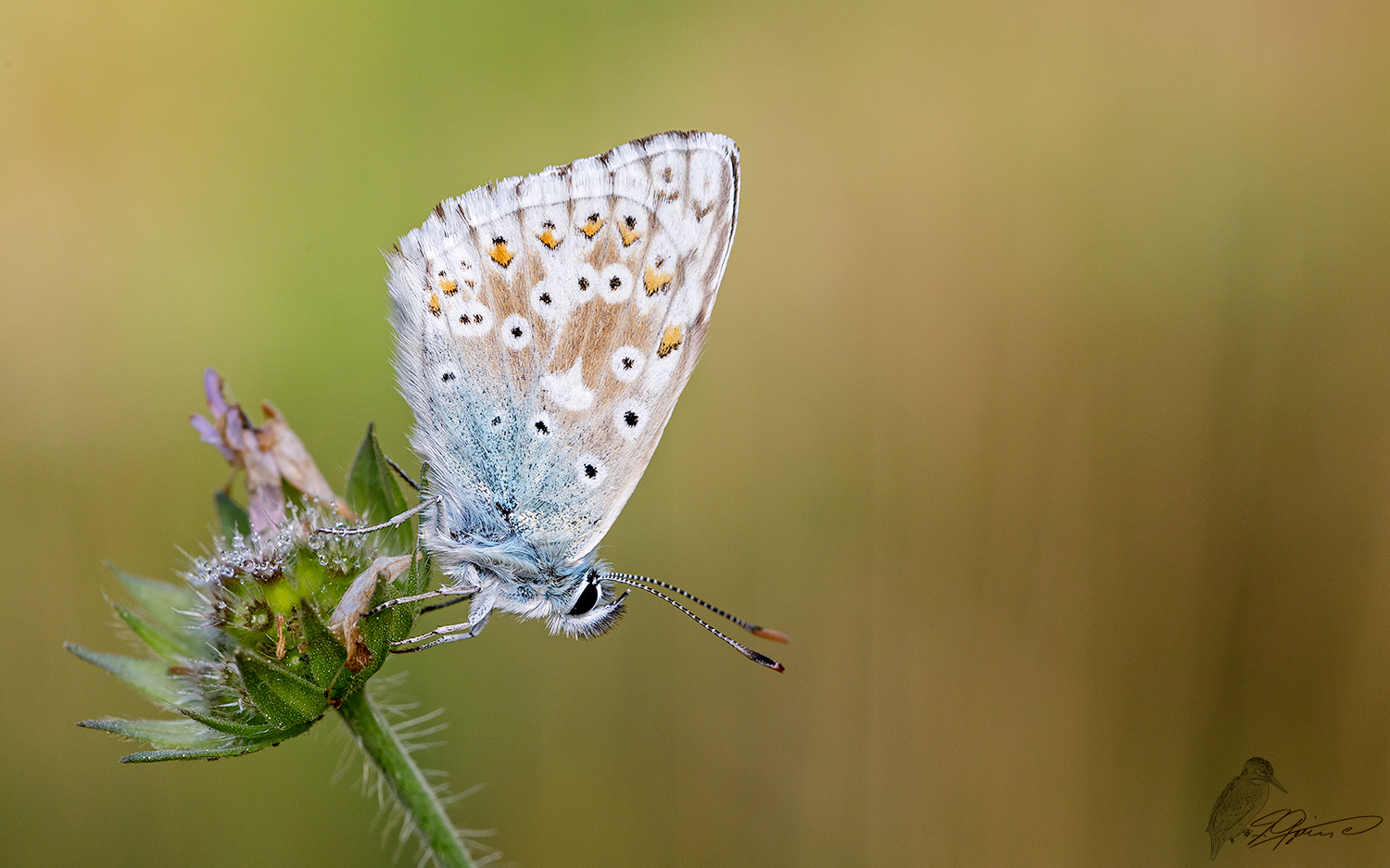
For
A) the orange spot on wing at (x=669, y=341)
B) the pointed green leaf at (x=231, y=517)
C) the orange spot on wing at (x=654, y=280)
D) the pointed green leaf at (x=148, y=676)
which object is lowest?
the pointed green leaf at (x=148, y=676)

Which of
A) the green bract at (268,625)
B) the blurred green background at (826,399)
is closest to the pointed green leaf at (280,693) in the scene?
the green bract at (268,625)

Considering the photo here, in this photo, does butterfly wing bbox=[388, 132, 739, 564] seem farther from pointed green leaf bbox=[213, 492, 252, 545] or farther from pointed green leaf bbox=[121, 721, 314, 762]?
pointed green leaf bbox=[121, 721, 314, 762]

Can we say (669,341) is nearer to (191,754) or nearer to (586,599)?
(586,599)

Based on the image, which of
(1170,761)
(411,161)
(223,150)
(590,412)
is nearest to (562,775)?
(590,412)

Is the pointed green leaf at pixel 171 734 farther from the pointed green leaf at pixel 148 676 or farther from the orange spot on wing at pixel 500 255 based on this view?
the orange spot on wing at pixel 500 255

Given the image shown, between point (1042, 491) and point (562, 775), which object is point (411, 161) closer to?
point (562, 775)
